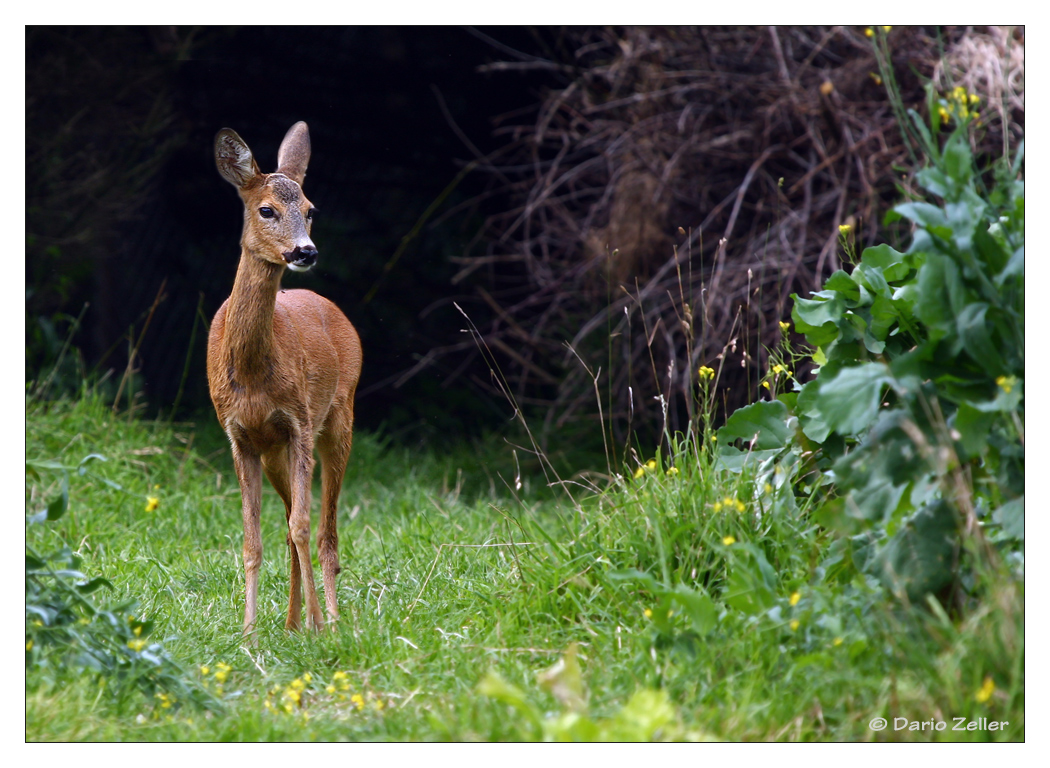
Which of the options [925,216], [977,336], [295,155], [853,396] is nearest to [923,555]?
[853,396]

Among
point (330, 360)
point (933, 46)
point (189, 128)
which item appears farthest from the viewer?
point (189, 128)

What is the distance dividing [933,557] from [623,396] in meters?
4.57

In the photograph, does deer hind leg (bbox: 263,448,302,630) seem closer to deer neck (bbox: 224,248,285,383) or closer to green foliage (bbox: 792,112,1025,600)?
deer neck (bbox: 224,248,285,383)

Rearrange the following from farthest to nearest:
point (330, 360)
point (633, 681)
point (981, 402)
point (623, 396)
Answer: point (623, 396)
point (330, 360)
point (633, 681)
point (981, 402)

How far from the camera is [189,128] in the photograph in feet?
25.7

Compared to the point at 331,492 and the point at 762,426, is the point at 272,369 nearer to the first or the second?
the point at 331,492

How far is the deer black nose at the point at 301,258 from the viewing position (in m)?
3.62

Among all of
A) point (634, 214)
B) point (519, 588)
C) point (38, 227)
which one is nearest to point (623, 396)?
point (634, 214)

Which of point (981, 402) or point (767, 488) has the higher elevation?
point (981, 402)

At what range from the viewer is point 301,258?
11.9 ft

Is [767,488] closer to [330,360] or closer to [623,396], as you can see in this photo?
[330,360]

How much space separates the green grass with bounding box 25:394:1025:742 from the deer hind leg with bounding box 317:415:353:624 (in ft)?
0.59

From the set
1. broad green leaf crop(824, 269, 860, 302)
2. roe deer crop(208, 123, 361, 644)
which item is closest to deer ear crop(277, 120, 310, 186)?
roe deer crop(208, 123, 361, 644)

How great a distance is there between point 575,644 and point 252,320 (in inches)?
68.4
